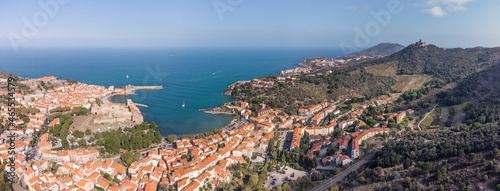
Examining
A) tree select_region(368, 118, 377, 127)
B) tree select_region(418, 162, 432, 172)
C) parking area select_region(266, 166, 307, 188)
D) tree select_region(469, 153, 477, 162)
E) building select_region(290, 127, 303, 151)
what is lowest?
parking area select_region(266, 166, 307, 188)

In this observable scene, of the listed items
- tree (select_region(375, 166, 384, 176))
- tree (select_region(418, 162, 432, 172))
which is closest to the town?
tree (select_region(375, 166, 384, 176))

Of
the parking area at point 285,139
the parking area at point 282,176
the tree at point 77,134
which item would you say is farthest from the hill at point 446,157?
the tree at point 77,134

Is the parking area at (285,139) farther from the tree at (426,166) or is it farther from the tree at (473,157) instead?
the tree at (473,157)

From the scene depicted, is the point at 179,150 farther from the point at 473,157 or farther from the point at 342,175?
the point at 473,157

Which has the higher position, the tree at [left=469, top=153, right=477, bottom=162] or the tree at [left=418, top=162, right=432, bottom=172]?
the tree at [left=469, top=153, right=477, bottom=162]

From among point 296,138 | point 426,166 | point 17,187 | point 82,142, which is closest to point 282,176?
point 296,138

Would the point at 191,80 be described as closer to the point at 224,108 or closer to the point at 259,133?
the point at 224,108

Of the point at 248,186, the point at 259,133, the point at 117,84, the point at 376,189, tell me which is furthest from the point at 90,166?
the point at 117,84

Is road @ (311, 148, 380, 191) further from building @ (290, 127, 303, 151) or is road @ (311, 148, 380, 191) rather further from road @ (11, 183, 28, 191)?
road @ (11, 183, 28, 191)
